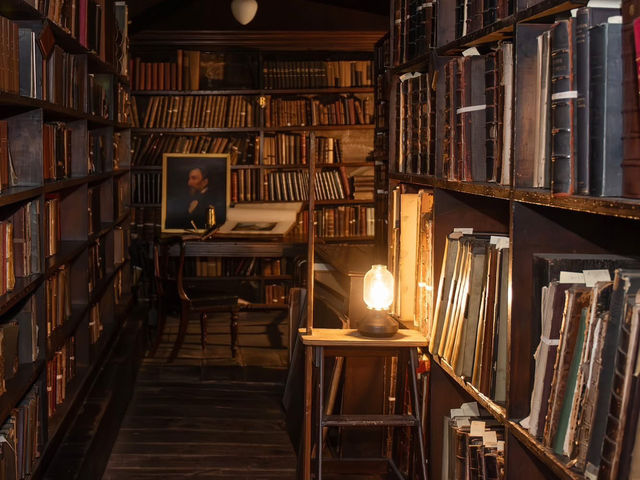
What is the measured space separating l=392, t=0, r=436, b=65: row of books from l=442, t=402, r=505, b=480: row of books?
106cm

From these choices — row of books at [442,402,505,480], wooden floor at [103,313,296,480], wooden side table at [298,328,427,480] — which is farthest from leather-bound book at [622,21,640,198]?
wooden floor at [103,313,296,480]

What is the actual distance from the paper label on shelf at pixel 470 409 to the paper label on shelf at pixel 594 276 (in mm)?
833

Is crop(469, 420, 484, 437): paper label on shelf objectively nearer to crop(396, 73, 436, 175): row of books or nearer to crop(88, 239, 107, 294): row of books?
crop(396, 73, 436, 175): row of books

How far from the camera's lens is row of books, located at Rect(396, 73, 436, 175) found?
2629 millimetres

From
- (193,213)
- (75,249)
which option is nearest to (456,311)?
(75,249)

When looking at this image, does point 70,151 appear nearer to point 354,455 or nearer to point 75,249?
point 75,249

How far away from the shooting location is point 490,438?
2.16 metres

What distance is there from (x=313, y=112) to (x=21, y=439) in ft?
17.5

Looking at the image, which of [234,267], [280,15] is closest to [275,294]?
[234,267]

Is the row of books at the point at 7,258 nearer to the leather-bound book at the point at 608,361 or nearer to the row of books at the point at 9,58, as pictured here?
the row of books at the point at 9,58

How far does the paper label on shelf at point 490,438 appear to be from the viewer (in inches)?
84.0

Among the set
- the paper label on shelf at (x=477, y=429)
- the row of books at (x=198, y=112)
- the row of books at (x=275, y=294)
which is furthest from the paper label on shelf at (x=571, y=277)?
the row of books at (x=198, y=112)

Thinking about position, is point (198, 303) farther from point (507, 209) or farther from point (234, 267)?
point (507, 209)

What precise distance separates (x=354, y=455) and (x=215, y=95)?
16.5 feet
